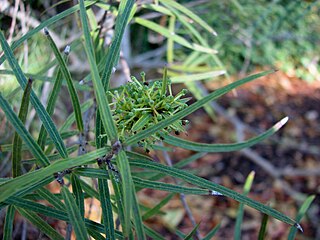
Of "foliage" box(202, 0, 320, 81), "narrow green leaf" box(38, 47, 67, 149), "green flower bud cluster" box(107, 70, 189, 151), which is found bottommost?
"foliage" box(202, 0, 320, 81)

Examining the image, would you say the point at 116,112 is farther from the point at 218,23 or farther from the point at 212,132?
the point at 212,132

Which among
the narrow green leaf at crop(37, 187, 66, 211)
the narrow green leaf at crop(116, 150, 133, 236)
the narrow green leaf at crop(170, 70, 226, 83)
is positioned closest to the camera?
the narrow green leaf at crop(116, 150, 133, 236)

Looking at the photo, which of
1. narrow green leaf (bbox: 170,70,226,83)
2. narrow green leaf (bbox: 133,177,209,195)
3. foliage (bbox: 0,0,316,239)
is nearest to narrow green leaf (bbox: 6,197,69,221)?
foliage (bbox: 0,0,316,239)

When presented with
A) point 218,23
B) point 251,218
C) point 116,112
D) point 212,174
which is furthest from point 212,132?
point 116,112

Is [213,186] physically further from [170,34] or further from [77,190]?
[170,34]

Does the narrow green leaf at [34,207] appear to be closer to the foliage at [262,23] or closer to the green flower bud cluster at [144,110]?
the green flower bud cluster at [144,110]

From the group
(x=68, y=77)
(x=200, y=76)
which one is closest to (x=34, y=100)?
(x=68, y=77)

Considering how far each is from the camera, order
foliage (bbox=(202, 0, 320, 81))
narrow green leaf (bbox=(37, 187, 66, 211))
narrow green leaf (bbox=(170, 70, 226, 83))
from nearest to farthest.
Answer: narrow green leaf (bbox=(37, 187, 66, 211)) < narrow green leaf (bbox=(170, 70, 226, 83)) < foliage (bbox=(202, 0, 320, 81))

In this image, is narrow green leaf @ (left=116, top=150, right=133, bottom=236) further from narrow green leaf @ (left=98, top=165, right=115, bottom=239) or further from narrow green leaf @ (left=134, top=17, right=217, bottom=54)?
narrow green leaf @ (left=134, top=17, right=217, bottom=54)

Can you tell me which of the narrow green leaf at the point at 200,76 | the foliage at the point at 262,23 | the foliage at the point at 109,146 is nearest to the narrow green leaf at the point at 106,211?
the foliage at the point at 109,146

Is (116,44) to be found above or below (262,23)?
above

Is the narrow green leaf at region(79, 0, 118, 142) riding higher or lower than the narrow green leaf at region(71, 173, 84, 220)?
higher
